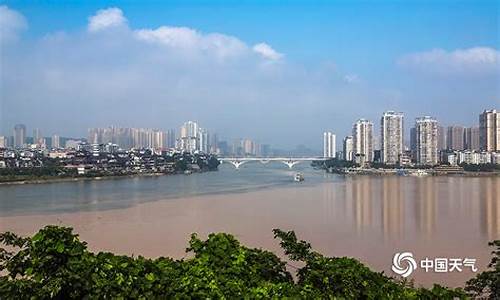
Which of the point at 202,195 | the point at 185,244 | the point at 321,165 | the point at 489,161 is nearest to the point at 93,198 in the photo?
the point at 202,195

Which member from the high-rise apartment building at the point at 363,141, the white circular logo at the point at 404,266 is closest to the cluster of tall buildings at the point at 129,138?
the high-rise apartment building at the point at 363,141

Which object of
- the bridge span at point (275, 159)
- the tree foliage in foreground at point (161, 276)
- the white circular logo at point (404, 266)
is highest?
the tree foliage in foreground at point (161, 276)

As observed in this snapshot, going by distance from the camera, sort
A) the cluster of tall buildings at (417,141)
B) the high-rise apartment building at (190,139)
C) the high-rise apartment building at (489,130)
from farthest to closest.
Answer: the high-rise apartment building at (190,139)
the cluster of tall buildings at (417,141)
the high-rise apartment building at (489,130)

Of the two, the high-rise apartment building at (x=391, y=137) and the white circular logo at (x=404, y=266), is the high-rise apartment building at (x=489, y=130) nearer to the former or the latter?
the high-rise apartment building at (x=391, y=137)

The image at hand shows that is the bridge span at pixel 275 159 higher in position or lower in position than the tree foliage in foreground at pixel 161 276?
lower

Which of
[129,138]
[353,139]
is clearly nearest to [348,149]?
[353,139]

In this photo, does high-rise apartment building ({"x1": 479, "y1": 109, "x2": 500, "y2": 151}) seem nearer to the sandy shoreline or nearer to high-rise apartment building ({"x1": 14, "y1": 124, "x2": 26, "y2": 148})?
the sandy shoreline

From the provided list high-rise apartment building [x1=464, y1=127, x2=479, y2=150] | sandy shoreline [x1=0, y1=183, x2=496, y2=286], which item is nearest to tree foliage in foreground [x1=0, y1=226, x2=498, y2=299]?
sandy shoreline [x1=0, y1=183, x2=496, y2=286]

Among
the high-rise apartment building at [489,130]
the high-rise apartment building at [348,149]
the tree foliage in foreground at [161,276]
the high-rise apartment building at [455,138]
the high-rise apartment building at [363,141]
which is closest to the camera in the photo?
the tree foliage in foreground at [161,276]
